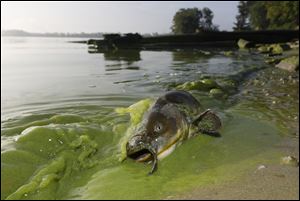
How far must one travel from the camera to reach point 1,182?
4.10 meters

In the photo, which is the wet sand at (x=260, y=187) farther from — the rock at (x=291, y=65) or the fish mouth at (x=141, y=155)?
the rock at (x=291, y=65)

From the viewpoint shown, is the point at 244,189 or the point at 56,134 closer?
the point at 244,189

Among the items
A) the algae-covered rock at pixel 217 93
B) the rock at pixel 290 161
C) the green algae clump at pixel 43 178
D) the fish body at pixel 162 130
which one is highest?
the fish body at pixel 162 130

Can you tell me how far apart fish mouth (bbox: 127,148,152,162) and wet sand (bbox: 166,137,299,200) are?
44.8 inches

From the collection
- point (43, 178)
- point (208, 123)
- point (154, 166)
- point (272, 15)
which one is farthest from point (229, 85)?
point (272, 15)

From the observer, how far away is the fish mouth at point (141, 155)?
4840 millimetres

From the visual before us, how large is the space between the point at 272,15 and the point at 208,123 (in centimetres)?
6533

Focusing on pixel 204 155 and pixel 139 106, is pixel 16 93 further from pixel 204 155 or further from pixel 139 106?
pixel 204 155

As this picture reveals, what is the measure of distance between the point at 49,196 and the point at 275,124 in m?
4.33

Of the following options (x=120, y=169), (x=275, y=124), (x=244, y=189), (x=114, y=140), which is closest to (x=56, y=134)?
(x=114, y=140)

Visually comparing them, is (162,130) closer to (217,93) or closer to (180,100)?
(180,100)

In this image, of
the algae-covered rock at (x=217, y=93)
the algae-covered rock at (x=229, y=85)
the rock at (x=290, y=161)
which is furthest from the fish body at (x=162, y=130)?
the algae-covered rock at (x=229, y=85)

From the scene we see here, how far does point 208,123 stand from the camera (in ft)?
20.3

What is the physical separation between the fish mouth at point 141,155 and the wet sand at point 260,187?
3.74 feet
